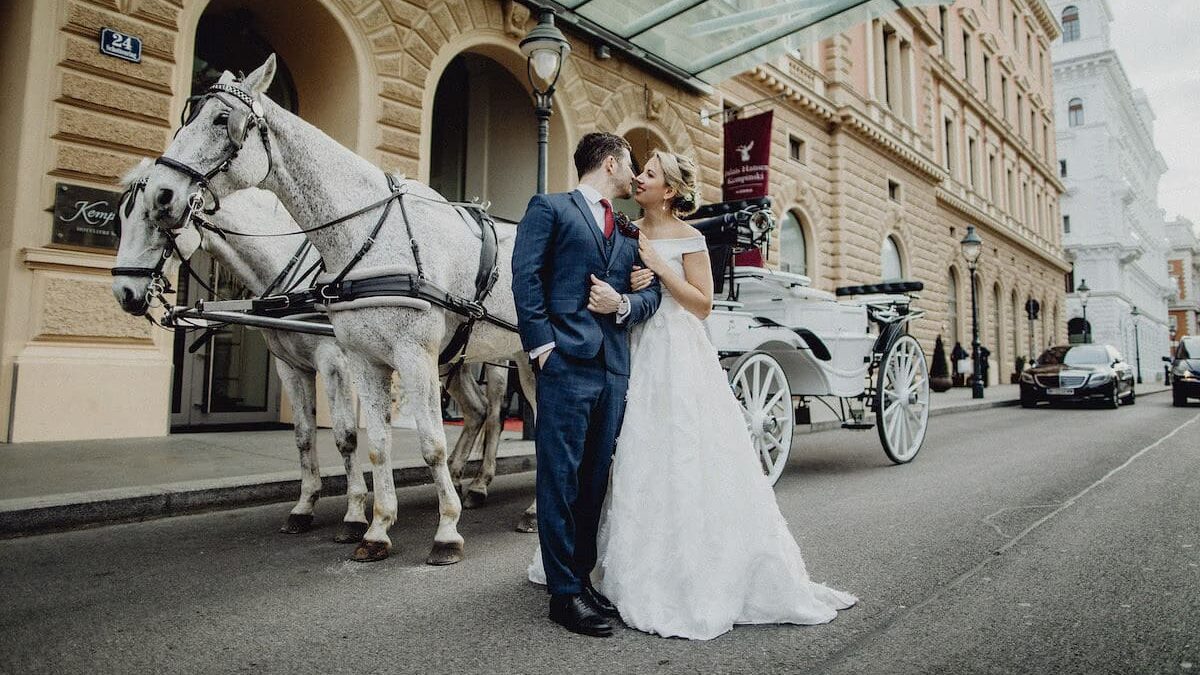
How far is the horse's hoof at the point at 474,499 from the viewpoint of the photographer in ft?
16.4

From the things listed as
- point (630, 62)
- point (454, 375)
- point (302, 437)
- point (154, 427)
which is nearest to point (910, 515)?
point (454, 375)

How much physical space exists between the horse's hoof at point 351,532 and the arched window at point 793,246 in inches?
598

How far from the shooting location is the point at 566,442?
270cm

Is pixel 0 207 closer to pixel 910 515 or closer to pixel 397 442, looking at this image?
pixel 397 442

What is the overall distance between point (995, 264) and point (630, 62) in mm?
25805

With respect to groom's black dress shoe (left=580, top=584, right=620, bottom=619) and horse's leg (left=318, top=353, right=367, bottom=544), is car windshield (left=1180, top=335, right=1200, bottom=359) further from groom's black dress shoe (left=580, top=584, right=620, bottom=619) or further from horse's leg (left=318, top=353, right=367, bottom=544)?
horse's leg (left=318, top=353, right=367, bottom=544)

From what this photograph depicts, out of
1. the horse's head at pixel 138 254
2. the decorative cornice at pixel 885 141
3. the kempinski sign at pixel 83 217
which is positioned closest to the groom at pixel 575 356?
the horse's head at pixel 138 254

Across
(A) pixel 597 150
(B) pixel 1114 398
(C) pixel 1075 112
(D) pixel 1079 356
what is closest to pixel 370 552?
(A) pixel 597 150

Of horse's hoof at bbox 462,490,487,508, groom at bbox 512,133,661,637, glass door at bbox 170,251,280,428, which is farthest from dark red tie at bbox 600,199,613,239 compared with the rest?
glass door at bbox 170,251,280,428

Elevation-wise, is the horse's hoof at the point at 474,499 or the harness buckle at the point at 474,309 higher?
the harness buckle at the point at 474,309

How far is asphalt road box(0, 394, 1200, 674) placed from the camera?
7.65 feet

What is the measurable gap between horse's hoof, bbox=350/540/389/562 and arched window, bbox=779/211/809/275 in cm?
1547

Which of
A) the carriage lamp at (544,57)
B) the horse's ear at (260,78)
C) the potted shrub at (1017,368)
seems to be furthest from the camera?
the potted shrub at (1017,368)

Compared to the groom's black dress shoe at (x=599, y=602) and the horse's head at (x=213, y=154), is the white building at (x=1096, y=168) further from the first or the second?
the horse's head at (x=213, y=154)
